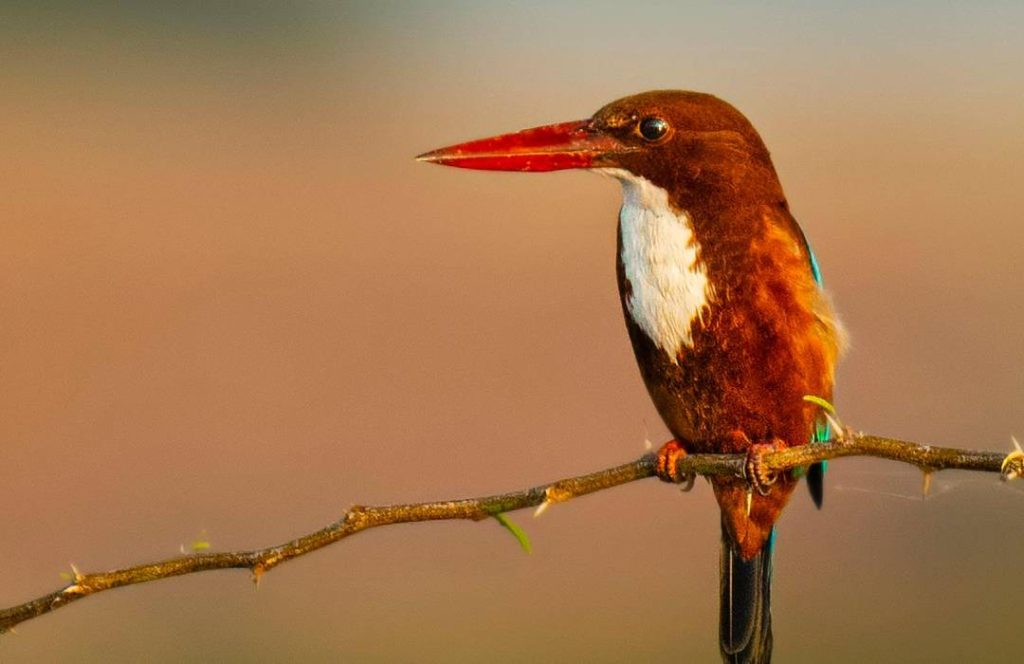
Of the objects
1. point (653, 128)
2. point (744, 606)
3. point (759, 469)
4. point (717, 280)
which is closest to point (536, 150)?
point (653, 128)

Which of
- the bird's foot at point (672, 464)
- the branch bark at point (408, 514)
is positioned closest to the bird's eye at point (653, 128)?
the bird's foot at point (672, 464)

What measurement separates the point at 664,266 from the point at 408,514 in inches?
33.2

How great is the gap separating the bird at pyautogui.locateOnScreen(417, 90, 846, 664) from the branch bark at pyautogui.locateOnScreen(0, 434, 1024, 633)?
61 centimetres

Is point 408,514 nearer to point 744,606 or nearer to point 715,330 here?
point 715,330

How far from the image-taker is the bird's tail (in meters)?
2.50

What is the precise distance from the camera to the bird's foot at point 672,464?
2.30 metres

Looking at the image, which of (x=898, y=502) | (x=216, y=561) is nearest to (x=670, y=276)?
(x=216, y=561)

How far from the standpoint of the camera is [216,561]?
1.55 metres

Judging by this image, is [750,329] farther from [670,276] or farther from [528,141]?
[528,141]

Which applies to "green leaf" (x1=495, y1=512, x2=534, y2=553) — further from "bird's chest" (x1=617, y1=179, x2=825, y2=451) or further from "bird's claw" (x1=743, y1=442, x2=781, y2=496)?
"bird's chest" (x1=617, y1=179, x2=825, y2=451)

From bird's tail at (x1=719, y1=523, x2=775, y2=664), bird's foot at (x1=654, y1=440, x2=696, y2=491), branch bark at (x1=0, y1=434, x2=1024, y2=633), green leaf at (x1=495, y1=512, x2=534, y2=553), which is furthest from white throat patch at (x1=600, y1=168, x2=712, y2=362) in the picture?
green leaf at (x1=495, y1=512, x2=534, y2=553)

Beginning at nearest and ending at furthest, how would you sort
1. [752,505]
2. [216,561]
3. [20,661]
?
1. [216,561]
2. [752,505]
3. [20,661]

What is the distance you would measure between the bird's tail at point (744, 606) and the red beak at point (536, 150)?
2.67 feet

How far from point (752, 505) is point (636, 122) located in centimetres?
73
